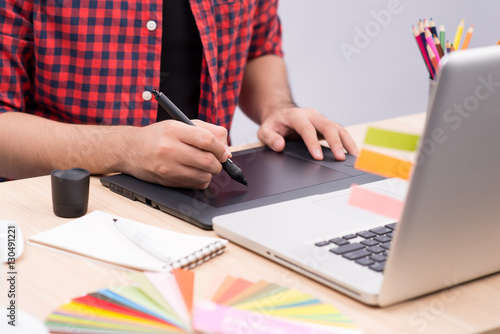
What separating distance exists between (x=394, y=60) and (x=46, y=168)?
2.06 meters

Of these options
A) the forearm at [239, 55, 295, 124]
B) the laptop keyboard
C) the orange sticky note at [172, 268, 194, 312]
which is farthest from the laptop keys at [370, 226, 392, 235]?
the forearm at [239, 55, 295, 124]

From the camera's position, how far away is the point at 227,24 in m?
1.46

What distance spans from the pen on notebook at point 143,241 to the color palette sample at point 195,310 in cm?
5

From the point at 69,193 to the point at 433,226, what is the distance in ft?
1.61

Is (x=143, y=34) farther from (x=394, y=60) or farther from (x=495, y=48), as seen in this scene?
(x=394, y=60)

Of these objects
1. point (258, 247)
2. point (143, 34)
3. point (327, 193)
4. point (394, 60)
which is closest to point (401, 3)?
point (394, 60)

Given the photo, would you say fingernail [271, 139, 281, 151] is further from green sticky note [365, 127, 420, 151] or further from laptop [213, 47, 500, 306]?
green sticky note [365, 127, 420, 151]

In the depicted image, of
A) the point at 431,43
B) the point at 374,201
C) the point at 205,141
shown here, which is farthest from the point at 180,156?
the point at 431,43

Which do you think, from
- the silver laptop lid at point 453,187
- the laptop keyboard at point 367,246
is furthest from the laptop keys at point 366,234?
the silver laptop lid at point 453,187

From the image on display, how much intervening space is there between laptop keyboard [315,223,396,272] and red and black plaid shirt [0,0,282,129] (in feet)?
2.39

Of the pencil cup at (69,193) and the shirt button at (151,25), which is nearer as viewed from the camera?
the pencil cup at (69,193)

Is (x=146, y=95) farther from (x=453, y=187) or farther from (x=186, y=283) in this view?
(x=453, y=187)

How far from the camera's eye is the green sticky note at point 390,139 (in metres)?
0.58

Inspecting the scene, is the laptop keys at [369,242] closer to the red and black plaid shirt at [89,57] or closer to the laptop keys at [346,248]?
the laptop keys at [346,248]
